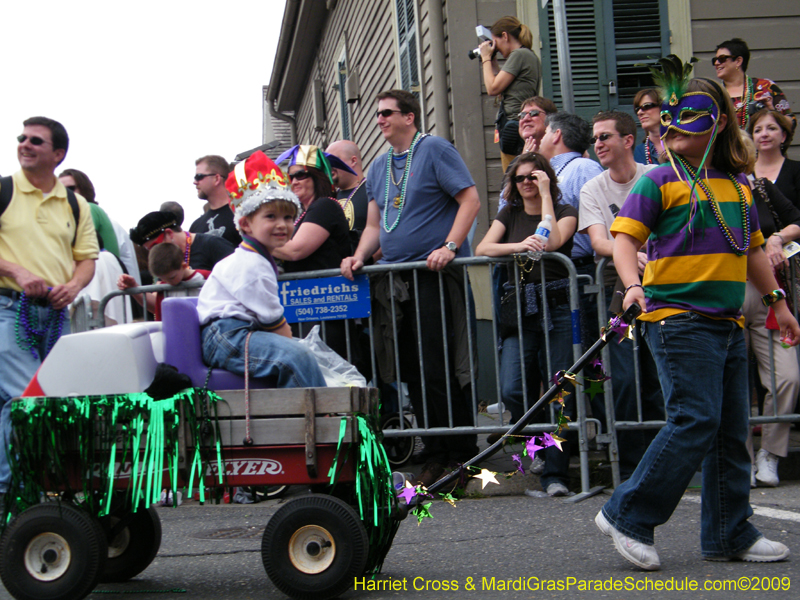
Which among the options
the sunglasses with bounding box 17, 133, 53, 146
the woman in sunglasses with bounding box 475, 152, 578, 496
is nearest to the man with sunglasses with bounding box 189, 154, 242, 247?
the sunglasses with bounding box 17, 133, 53, 146

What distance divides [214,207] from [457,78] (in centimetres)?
326

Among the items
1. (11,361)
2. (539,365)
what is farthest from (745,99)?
(11,361)

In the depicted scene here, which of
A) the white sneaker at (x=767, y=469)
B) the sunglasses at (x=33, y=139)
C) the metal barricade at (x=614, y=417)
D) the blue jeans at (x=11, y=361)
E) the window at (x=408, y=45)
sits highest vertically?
the window at (x=408, y=45)

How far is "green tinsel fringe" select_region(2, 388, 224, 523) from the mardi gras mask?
217 centimetres

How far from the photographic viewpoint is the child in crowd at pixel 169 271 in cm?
558

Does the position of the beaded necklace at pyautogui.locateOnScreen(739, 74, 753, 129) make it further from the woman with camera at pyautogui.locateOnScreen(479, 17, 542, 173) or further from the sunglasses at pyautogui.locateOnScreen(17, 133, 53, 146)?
the sunglasses at pyautogui.locateOnScreen(17, 133, 53, 146)

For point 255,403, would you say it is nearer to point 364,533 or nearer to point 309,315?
point 364,533

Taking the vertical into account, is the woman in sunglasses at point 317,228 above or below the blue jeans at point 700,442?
above

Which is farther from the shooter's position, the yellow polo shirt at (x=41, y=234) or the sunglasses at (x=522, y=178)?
the sunglasses at (x=522, y=178)

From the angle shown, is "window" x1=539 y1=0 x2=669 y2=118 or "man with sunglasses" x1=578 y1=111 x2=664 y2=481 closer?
"man with sunglasses" x1=578 y1=111 x2=664 y2=481

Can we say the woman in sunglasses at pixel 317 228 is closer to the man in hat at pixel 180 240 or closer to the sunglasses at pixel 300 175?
the sunglasses at pixel 300 175

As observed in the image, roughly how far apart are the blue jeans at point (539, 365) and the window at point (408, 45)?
552cm

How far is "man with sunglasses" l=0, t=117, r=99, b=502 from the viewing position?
16.2ft

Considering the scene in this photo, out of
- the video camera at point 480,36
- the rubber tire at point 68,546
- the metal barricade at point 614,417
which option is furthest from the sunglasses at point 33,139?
the video camera at point 480,36
